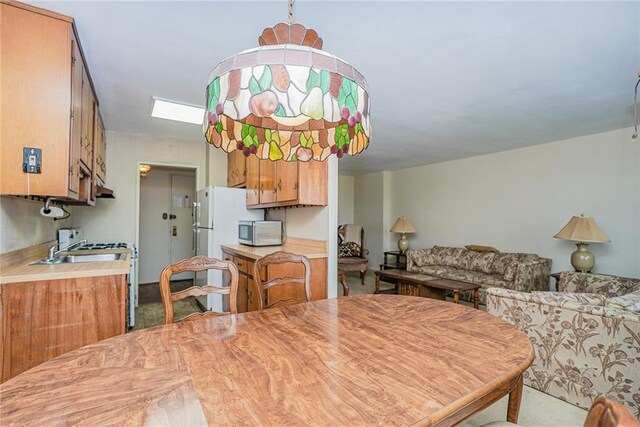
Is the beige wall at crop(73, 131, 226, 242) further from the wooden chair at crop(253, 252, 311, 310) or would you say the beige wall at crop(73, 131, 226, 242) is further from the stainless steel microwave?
the wooden chair at crop(253, 252, 311, 310)

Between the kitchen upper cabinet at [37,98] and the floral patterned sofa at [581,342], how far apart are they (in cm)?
304

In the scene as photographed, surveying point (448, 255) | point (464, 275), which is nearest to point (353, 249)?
point (448, 255)

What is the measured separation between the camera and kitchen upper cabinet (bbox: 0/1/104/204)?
164 centimetres

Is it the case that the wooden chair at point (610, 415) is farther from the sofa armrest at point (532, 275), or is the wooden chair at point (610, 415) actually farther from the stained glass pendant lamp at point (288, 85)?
the sofa armrest at point (532, 275)

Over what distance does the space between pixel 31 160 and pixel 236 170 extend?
2771 mm

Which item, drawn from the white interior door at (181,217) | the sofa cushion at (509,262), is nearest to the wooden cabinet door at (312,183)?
the sofa cushion at (509,262)

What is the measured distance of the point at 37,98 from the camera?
171 cm

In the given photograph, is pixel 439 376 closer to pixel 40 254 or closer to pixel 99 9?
pixel 99 9

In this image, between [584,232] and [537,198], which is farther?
[537,198]

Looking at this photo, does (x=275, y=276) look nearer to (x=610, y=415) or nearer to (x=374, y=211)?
(x=610, y=415)

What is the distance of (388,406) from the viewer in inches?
29.9

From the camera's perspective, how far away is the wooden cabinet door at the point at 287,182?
3.14m

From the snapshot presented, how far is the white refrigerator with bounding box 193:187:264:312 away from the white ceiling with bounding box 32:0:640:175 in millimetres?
1191

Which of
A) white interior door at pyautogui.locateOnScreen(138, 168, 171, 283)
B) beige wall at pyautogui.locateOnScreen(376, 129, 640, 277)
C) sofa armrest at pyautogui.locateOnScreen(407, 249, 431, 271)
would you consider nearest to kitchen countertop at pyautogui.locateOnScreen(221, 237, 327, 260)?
sofa armrest at pyautogui.locateOnScreen(407, 249, 431, 271)
